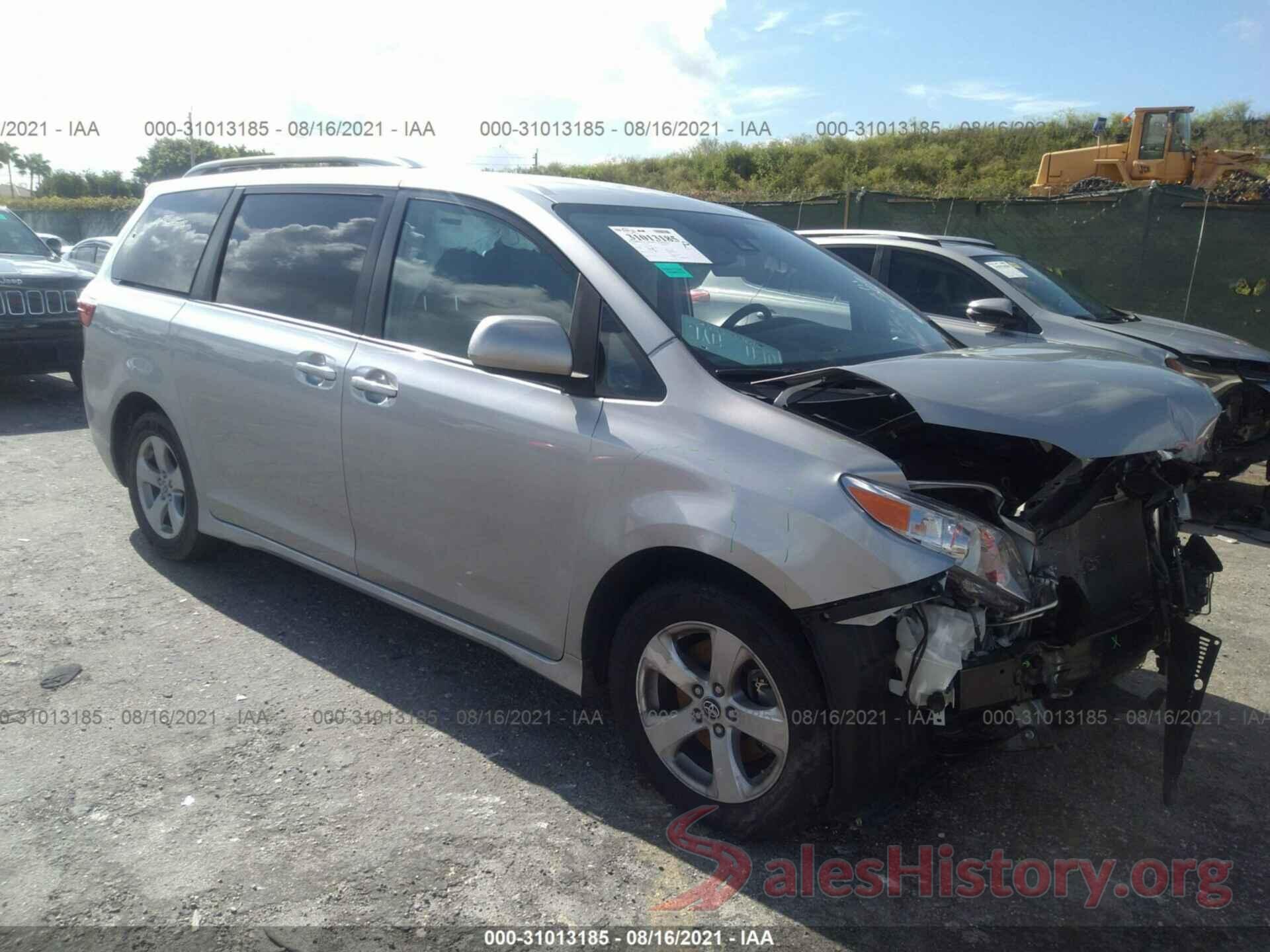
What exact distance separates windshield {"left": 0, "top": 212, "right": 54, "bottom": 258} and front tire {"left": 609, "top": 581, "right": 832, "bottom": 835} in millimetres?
9477

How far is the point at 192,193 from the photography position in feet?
15.6

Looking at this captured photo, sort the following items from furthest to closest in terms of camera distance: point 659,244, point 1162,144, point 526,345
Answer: point 1162,144 < point 659,244 < point 526,345

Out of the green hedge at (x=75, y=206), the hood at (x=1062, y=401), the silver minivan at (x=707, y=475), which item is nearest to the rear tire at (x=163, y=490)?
the silver minivan at (x=707, y=475)

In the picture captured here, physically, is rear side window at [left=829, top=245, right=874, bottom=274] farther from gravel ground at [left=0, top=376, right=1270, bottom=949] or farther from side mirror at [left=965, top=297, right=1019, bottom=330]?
gravel ground at [left=0, top=376, right=1270, bottom=949]

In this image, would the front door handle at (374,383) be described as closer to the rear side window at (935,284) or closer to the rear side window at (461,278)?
the rear side window at (461,278)

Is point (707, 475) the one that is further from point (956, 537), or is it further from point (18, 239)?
point (18, 239)

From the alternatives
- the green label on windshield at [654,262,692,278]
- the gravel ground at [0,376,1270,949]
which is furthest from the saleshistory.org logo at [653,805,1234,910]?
the green label on windshield at [654,262,692,278]

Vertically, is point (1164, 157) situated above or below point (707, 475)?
above

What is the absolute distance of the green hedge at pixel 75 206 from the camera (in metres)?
27.1

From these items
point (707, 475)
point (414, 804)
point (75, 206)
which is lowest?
point (414, 804)

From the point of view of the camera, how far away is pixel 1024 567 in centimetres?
269

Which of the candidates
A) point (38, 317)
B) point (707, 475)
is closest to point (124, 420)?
point (707, 475)

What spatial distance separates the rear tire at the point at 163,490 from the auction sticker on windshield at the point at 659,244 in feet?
8.27

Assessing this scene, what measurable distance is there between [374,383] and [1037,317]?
533 cm
